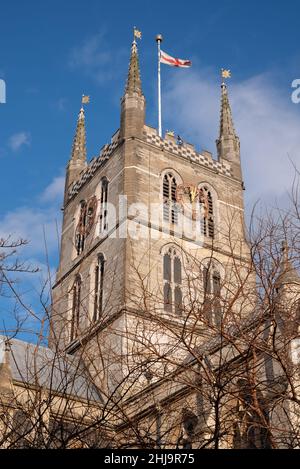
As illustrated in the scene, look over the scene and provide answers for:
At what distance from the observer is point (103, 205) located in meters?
32.7

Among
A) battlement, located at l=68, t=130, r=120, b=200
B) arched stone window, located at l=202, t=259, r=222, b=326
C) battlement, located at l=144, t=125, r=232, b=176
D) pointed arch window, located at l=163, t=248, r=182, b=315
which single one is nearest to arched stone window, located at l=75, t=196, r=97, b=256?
battlement, located at l=68, t=130, r=120, b=200

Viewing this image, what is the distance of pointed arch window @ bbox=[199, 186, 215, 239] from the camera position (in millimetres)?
32938

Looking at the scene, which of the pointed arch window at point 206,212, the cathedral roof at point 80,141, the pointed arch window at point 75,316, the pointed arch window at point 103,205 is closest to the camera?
the pointed arch window at point 75,316

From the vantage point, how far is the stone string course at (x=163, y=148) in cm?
3328

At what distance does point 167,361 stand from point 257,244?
196cm

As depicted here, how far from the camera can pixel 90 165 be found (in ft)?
118

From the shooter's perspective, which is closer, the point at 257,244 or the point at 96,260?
the point at 257,244

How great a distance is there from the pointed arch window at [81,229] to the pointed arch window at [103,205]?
1.80 m

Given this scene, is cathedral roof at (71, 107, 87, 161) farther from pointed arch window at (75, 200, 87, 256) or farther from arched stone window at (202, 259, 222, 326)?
arched stone window at (202, 259, 222, 326)

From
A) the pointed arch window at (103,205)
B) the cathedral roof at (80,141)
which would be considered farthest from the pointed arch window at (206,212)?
the cathedral roof at (80,141)

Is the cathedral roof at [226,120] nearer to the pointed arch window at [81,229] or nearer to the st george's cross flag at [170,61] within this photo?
the st george's cross flag at [170,61]

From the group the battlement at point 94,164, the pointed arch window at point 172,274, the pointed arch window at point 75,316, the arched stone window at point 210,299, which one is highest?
the battlement at point 94,164
